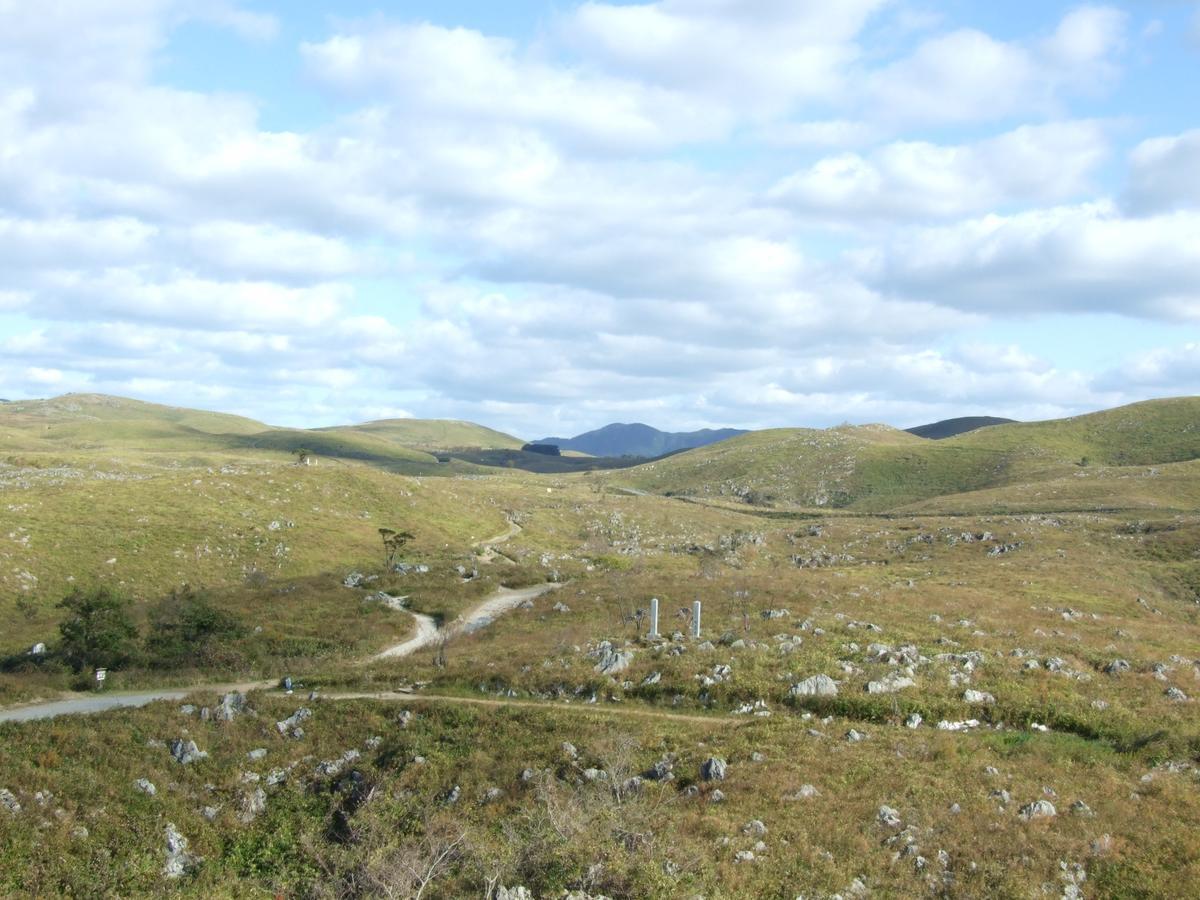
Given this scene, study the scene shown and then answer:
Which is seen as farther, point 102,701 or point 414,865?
point 102,701

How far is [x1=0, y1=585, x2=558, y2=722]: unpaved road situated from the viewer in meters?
32.5

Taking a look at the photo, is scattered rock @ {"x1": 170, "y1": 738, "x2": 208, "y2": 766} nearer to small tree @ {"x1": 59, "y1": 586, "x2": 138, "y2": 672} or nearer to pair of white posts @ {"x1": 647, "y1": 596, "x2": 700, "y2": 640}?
small tree @ {"x1": 59, "y1": 586, "x2": 138, "y2": 672}

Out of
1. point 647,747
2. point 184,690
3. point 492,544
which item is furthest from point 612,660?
point 492,544

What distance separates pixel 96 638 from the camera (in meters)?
42.9

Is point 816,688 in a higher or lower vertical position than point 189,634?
higher

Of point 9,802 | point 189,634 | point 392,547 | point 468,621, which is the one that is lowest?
point 468,621

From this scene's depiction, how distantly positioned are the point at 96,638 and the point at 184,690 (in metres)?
9.47

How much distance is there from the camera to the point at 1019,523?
314 feet

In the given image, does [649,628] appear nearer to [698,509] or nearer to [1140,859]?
[1140,859]

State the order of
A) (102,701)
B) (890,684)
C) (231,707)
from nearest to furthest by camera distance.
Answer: (890,684), (231,707), (102,701)

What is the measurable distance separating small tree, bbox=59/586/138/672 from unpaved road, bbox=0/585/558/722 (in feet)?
21.1

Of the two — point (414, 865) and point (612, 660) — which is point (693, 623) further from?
point (414, 865)

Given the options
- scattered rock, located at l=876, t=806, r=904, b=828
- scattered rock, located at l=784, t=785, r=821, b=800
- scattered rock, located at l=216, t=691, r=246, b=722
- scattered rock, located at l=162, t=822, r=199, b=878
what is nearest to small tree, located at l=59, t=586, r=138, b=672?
scattered rock, located at l=216, t=691, r=246, b=722

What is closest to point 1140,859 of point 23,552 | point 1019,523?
point 23,552
